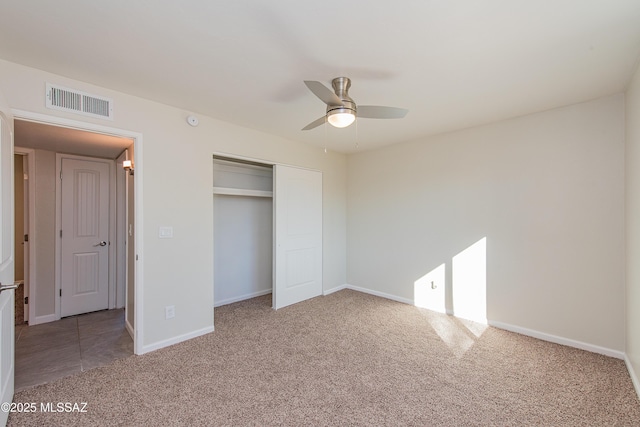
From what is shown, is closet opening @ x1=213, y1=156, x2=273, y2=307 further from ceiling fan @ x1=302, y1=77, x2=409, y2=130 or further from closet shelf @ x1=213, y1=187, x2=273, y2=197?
ceiling fan @ x1=302, y1=77, x2=409, y2=130

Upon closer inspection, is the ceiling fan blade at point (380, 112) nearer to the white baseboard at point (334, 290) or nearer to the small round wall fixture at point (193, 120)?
the small round wall fixture at point (193, 120)

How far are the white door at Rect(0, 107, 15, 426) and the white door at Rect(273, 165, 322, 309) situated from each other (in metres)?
2.54

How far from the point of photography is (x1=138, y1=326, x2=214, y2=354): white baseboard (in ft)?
8.99

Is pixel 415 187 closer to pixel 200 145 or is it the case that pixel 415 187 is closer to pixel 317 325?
pixel 317 325

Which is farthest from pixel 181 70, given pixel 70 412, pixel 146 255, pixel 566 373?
pixel 566 373

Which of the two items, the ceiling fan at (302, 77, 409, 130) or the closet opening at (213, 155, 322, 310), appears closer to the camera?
the ceiling fan at (302, 77, 409, 130)

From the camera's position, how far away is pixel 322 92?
6.21 ft

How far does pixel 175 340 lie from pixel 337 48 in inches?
124

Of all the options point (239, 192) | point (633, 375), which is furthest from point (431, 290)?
point (239, 192)

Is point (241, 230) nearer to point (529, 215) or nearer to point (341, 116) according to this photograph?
point (341, 116)

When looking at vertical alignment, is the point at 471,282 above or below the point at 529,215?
below

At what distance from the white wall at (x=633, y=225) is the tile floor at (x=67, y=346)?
4433 mm

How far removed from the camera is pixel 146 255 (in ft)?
8.97

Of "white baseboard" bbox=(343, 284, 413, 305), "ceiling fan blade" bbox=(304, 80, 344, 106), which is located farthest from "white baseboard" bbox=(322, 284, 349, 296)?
"ceiling fan blade" bbox=(304, 80, 344, 106)
